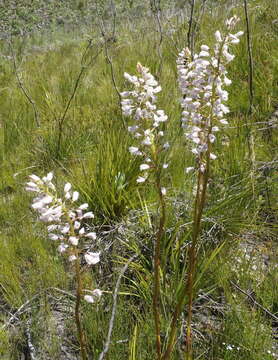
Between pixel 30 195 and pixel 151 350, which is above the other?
pixel 30 195

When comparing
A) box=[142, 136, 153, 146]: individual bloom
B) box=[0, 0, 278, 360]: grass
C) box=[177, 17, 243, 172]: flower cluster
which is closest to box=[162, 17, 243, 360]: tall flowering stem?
box=[177, 17, 243, 172]: flower cluster

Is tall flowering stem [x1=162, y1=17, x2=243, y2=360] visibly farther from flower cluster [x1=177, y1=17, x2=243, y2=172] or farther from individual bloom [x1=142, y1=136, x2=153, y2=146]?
individual bloom [x1=142, y1=136, x2=153, y2=146]

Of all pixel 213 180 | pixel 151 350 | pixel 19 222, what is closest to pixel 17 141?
pixel 19 222

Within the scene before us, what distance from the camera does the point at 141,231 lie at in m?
2.17

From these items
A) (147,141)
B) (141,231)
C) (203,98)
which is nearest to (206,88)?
(203,98)

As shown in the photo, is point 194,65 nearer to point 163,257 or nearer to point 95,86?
point 163,257

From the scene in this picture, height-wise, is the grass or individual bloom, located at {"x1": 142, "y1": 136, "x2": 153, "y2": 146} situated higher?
individual bloom, located at {"x1": 142, "y1": 136, "x2": 153, "y2": 146}

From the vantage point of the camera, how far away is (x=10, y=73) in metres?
5.45

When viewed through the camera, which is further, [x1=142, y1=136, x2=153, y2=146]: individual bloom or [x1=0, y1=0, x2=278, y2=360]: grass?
[x1=0, y1=0, x2=278, y2=360]: grass

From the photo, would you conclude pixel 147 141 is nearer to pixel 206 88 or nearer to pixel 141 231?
pixel 206 88

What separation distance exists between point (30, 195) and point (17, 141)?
1.00 metres

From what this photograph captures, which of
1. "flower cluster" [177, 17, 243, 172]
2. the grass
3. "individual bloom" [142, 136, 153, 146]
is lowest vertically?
the grass

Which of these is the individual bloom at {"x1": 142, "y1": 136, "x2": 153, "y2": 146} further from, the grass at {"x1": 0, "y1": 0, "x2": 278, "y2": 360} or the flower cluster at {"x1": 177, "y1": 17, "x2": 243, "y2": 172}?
the grass at {"x1": 0, "y1": 0, "x2": 278, "y2": 360}

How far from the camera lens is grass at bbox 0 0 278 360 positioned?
5.48 feet
